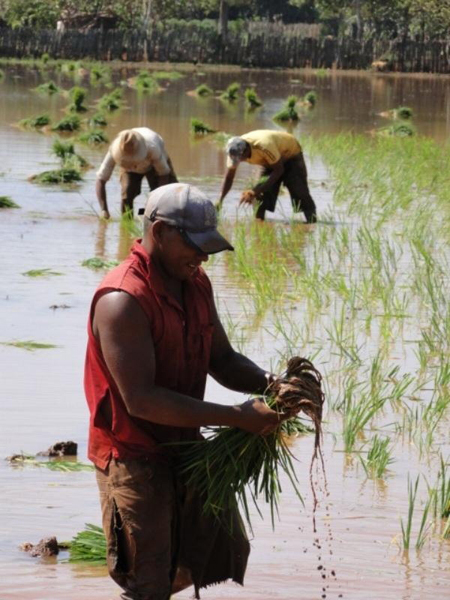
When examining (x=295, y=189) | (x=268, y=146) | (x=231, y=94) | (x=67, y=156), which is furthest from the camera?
(x=231, y=94)

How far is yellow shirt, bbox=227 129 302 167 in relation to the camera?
1120 centimetres

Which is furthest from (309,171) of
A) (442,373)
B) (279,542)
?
(279,542)

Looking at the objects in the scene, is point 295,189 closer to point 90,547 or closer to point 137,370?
point 90,547

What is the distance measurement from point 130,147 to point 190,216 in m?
6.92

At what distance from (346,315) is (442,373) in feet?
5.91

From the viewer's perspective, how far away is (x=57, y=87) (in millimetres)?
31250

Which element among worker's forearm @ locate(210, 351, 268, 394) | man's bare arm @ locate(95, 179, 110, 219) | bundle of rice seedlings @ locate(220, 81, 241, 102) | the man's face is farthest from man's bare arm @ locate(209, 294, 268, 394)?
bundle of rice seedlings @ locate(220, 81, 241, 102)

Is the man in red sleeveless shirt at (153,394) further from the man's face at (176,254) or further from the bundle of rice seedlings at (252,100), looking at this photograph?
the bundle of rice seedlings at (252,100)

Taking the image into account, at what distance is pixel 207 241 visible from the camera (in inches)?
126

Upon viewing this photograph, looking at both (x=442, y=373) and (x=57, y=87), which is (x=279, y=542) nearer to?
(x=442, y=373)

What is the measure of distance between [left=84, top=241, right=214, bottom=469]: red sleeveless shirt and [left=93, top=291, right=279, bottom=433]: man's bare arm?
0.04 meters

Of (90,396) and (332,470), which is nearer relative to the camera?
(90,396)

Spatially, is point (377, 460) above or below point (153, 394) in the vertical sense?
below

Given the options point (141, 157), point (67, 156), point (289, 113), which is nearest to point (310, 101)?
point (289, 113)
